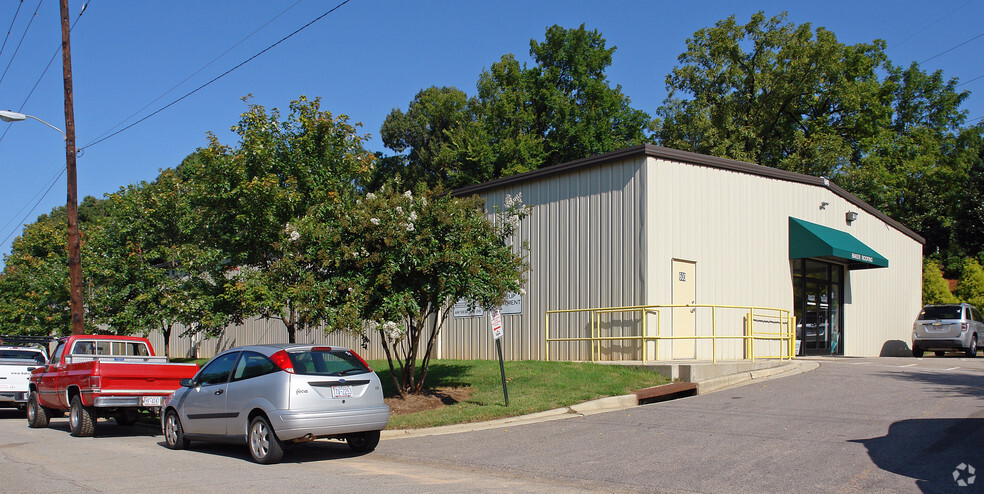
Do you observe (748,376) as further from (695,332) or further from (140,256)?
(140,256)

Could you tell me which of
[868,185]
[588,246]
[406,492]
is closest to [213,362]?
[406,492]

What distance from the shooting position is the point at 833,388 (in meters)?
13.6

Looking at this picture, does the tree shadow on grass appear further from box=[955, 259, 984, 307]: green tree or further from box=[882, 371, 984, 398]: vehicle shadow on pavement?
box=[955, 259, 984, 307]: green tree

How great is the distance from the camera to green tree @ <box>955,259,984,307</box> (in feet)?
113

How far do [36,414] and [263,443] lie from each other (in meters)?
8.10

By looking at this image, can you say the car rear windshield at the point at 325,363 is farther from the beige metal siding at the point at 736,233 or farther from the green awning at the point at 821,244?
the green awning at the point at 821,244

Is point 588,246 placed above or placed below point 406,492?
above

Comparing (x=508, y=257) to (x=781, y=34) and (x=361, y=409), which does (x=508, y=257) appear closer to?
(x=361, y=409)

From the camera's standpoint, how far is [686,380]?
568 inches

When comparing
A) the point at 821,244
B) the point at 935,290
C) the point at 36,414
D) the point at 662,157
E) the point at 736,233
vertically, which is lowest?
the point at 36,414

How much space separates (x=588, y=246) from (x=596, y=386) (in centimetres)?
507

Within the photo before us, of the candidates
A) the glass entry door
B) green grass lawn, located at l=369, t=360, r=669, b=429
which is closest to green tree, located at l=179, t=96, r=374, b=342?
green grass lawn, located at l=369, t=360, r=669, b=429

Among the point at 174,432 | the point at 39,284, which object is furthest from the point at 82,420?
the point at 39,284

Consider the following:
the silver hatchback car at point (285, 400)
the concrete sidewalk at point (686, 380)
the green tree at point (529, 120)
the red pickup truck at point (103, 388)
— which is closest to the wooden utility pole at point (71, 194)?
the red pickup truck at point (103, 388)
